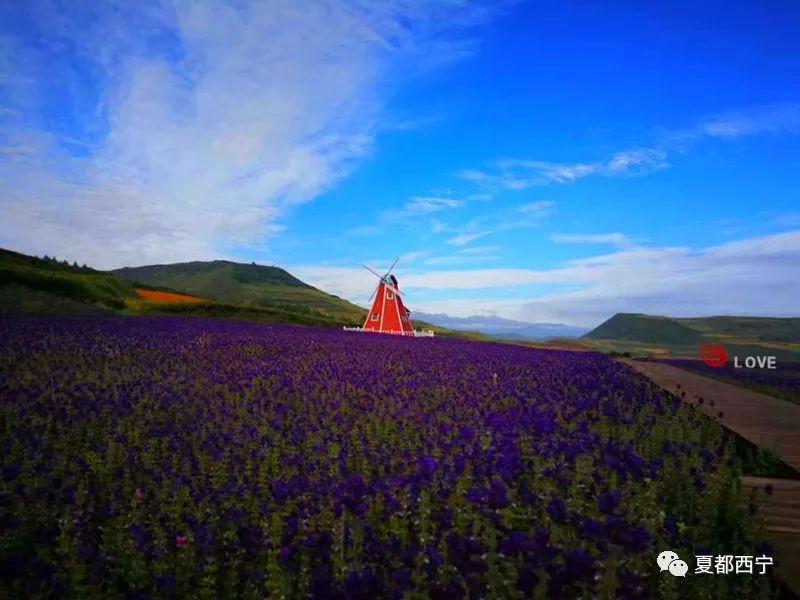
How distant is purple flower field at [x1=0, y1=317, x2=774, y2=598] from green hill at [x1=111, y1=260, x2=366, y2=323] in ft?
207

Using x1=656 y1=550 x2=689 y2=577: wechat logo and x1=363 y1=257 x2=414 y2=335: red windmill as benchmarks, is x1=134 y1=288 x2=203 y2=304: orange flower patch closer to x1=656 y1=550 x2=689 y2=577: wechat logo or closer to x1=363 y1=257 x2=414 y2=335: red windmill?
x1=363 y1=257 x2=414 y2=335: red windmill

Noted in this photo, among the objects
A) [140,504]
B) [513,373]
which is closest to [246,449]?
[140,504]

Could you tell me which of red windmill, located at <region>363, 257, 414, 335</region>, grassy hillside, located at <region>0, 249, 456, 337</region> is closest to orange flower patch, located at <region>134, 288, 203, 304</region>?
grassy hillside, located at <region>0, 249, 456, 337</region>

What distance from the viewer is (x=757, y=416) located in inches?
345

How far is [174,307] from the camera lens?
3027 centimetres

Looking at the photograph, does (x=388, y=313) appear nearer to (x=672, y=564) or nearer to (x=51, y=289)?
(x=51, y=289)

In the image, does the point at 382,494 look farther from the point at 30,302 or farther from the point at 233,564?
the point at 30,302

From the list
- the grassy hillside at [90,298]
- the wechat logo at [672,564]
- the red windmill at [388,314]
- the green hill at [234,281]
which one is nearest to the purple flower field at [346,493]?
the wechat logo at [672,564]

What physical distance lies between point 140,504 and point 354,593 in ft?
9.39

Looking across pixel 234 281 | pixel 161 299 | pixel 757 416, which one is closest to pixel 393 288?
pixel 161 299

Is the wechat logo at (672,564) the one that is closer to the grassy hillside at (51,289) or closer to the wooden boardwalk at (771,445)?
the wooden boardwalk at (771,445)

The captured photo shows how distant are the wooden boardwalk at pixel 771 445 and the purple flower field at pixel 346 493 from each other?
196 millimetres

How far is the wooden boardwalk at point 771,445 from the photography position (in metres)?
3.66

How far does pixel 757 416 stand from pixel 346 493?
748cm
